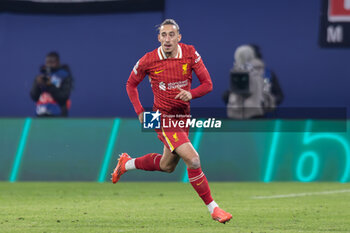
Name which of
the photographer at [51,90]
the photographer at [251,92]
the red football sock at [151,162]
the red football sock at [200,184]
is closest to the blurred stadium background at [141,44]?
the photographer at [51,90]

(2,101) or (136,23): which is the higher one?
(136,23)

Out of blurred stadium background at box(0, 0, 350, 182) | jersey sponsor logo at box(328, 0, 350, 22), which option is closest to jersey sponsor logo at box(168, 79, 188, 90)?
jersey sponsor logo at box(328, 0, 350, 22)

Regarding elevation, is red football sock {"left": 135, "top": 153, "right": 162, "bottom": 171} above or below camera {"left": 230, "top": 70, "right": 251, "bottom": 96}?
below

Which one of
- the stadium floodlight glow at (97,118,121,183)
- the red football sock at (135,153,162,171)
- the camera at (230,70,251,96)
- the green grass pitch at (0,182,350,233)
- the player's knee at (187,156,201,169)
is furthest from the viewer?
the camera at (230,70,251,96)

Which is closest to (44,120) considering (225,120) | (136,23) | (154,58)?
(225,120)

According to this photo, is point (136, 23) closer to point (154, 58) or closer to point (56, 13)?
point (56, 13)

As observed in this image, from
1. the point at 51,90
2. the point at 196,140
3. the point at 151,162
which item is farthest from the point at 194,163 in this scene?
the point at 51,90

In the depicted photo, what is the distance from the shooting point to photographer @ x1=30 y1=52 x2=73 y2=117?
51.0 ft

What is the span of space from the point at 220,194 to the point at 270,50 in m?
8.71

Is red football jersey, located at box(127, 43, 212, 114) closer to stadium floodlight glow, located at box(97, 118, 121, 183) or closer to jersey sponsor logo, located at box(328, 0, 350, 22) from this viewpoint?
jersey sponsor logo, located at box(328, 0, 350, 22)

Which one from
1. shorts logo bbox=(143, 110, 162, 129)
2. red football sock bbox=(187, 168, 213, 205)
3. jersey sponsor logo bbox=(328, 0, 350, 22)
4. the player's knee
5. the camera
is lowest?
red football sock bbox=(187, 168, 213, 205)

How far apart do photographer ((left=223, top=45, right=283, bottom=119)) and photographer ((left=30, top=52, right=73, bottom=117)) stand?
2815 mm

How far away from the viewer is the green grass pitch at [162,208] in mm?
8766

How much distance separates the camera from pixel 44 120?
14789 mm
